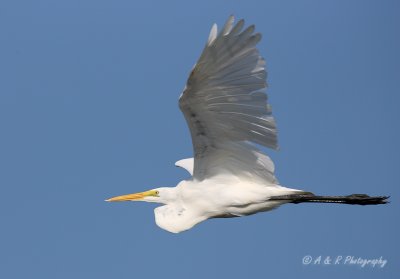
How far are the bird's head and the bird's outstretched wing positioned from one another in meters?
0.83

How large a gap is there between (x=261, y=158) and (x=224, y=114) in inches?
38.5

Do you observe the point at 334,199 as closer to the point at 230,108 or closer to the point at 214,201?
the point at 214,201

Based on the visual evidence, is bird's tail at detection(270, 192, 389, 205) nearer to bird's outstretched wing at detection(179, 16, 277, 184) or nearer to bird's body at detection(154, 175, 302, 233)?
A: bird's body at detection(154, 175, 302, 233)

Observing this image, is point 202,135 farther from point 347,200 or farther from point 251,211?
point 347,200

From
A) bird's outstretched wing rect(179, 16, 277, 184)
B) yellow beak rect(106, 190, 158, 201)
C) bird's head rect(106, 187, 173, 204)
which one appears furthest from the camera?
yellow beak rect(106, 190, 158, 201)

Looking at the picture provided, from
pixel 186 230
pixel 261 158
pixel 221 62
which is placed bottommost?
pixel 186 230

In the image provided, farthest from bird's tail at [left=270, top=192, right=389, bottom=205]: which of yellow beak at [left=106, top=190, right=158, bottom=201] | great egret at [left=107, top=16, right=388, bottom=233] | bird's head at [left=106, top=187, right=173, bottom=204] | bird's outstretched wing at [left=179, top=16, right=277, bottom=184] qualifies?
yellow beak at [left=106, top=190, right=158, bottom=201]

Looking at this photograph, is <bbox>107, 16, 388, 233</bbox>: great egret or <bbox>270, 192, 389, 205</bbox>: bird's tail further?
<bbox>270, 192, 389, 205</bbox>: bird's tail

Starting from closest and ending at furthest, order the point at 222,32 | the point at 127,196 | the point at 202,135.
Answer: the point at 222,32, the point at 202,135, the point at 127,196

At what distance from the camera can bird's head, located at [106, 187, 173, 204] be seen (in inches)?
396

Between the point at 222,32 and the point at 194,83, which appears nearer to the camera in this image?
the point at 222,32

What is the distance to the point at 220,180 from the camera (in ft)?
30.4

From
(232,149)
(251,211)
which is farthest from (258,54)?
(251,211)

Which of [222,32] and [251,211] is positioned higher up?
[222,32]
